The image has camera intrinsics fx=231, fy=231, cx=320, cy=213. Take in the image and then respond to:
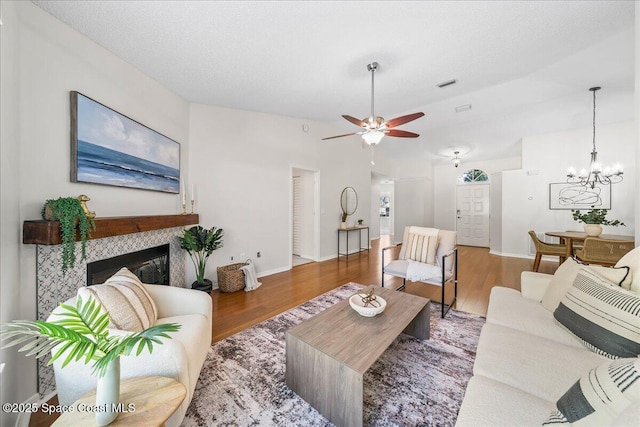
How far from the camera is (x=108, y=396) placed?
85 cm

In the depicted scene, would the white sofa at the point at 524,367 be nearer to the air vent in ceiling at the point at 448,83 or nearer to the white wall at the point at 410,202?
the air vent in ceiling at the point at 448,83

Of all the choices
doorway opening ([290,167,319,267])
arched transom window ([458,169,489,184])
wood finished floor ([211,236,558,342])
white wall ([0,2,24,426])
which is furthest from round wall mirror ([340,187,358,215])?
white wall ([0,2,24,426])

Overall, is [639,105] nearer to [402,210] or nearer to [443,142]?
[443,142]

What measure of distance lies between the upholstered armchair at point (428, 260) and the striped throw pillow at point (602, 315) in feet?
3.65

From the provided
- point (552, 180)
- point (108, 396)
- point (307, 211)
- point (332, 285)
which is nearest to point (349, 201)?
point (307, 211)

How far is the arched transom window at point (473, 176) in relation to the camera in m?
6.68

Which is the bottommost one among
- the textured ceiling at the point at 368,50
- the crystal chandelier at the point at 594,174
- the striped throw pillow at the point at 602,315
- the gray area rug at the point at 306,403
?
the gray area rug at the point at 306,403

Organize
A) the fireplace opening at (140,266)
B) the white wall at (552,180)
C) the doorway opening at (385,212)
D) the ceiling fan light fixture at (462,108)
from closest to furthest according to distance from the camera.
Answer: the fireplace opening at (140,266) < the ceiling fan light fixture at (462,108) < the white wall at (552,180) < the doorway opening at (385,212)

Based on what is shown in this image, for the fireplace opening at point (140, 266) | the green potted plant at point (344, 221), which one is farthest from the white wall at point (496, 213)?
the fireplace opening at point (140, 266)

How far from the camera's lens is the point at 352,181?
5676 mm

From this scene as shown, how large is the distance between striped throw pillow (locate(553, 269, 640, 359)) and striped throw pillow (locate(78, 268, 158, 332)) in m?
2.48

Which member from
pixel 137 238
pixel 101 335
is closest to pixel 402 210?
pixel 137 238

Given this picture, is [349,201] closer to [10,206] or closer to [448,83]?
[448,83]

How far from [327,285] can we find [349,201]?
2.55 meters
